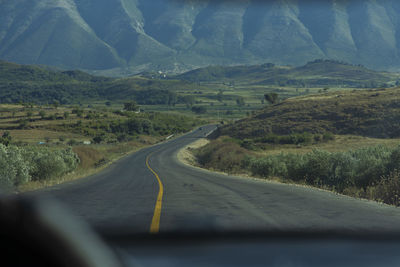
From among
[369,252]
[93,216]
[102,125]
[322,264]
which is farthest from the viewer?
[102,125]

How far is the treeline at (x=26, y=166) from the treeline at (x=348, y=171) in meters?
11.4

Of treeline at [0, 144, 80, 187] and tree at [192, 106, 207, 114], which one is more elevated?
tree at [192, 106, 207, 114]

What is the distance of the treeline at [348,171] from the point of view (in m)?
13.5

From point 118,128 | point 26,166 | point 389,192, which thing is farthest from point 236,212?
point 118,128

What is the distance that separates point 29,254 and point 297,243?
4439mm

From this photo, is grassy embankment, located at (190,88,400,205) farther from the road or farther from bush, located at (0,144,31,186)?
bush, located at (0,144,31,186)

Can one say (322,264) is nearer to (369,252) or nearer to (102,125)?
(369,252)

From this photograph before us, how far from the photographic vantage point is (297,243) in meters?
6.27

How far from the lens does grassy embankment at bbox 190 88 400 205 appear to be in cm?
1630

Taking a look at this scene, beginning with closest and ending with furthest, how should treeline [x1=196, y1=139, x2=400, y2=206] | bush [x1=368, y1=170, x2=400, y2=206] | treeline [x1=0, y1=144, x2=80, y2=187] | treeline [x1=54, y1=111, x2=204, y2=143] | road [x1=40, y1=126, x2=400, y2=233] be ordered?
road [x1=40, y1=126, x2=400, y2=233] < bush [x1=368, y1=170, x2=400, y2=206] < treeline [x1=196, y1=139, x2=400, y2=206] < treeline [x1=0, y1=144, x2=80, y2=187] < treeline [x1=54, y1=111, x2=204, y2=143]

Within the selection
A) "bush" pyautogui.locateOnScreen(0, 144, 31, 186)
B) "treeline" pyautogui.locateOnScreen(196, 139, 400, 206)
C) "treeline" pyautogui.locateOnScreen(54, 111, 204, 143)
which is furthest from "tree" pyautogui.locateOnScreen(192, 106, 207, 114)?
"bush" pyautogui.locateOnScreen(0, 144, 31, 186)

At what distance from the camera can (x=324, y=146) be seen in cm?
5044

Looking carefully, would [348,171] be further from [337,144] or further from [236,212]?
[337,144]

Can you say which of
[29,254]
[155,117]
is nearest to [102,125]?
[155,117]
